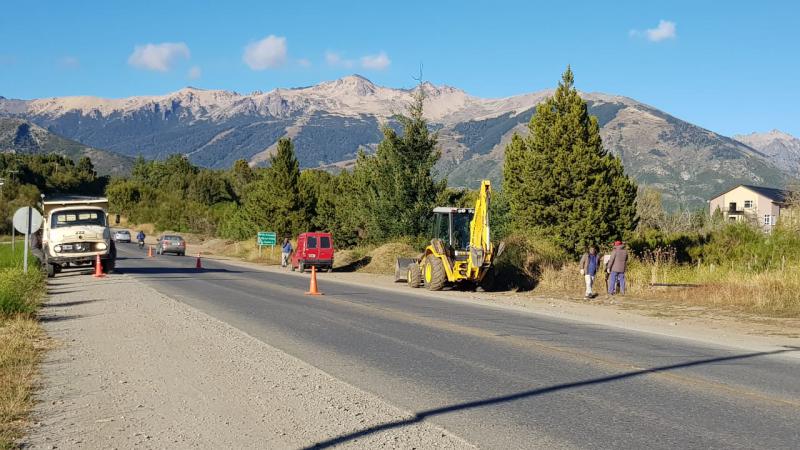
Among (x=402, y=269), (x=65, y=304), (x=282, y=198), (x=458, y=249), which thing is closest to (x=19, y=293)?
(x=65, y=304)

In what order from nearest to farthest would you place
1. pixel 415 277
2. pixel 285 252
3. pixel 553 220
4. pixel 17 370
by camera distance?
1. pixel 17 370
2. pixel 415 277
3. pixel 553 220
4. pixel 285 252

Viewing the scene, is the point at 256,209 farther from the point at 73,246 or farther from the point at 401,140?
the point at 73,246

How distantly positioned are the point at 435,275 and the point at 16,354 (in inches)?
642

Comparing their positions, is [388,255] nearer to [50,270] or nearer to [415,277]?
[415,277]

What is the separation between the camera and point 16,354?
1072 cm

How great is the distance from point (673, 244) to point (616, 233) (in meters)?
2.60

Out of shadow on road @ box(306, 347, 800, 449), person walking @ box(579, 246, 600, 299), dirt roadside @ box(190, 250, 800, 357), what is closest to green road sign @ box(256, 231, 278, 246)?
dirt roadside @ box(190, 250, 800, 357)

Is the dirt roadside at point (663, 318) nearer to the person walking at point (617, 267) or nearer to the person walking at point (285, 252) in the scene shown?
the person walking at point (617, 267)

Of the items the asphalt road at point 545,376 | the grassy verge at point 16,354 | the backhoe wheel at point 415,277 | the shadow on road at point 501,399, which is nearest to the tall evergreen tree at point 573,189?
the backhoe wheel at point 415,277

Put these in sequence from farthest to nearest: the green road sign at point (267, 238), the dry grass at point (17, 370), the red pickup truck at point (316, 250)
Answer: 1. the green road sign at point (267, 238)
2. the red pickup truck at point (316, 250)
3. the dry grass at point (17, 370)

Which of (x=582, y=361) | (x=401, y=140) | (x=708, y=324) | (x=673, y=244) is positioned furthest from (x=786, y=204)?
(x=582, y=361)

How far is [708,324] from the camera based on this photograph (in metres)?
16.7

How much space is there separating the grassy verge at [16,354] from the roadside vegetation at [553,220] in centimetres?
1532

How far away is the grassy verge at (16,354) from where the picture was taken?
7.21 m
